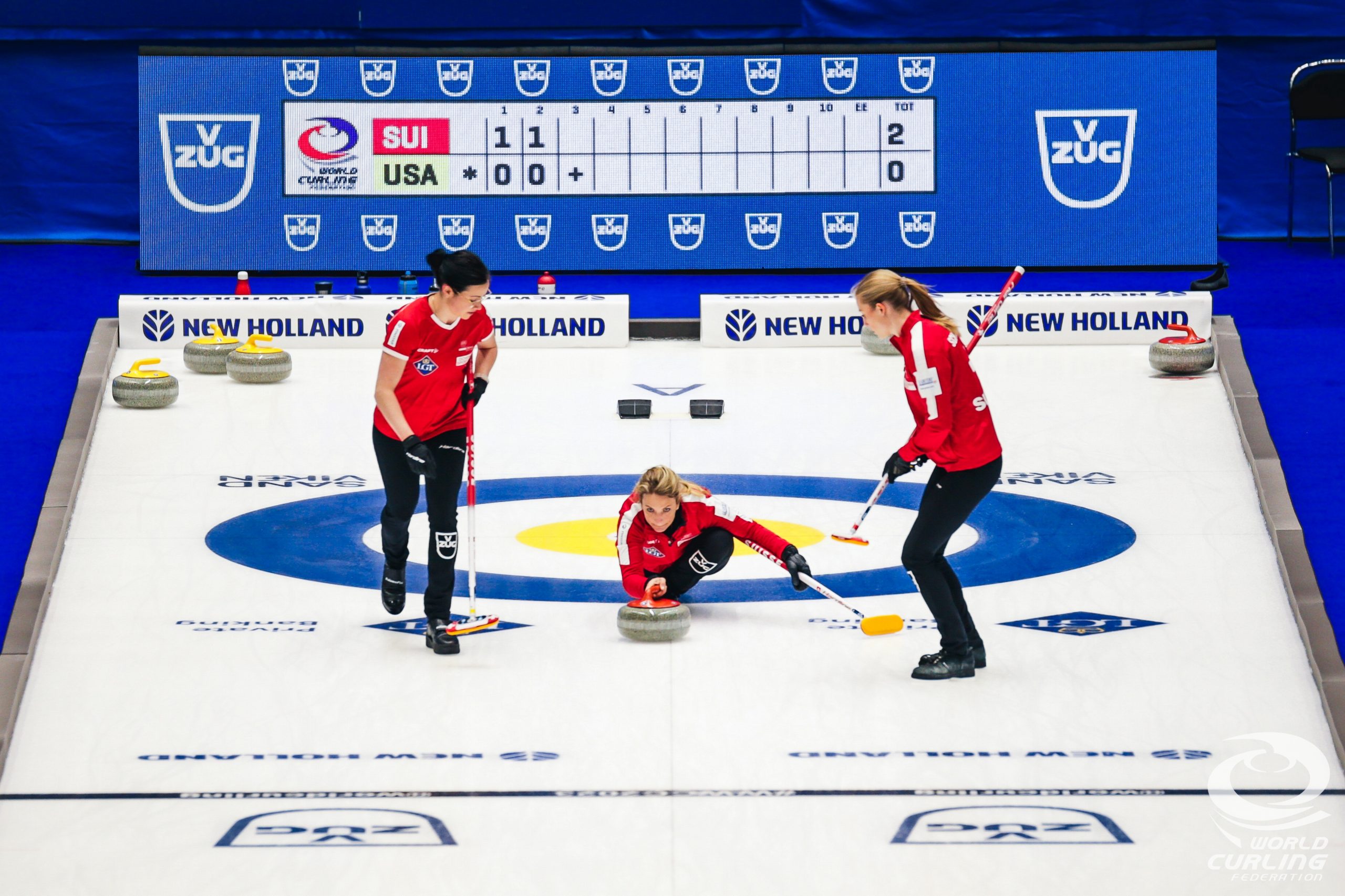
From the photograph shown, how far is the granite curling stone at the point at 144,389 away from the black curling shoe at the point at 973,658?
5935 millimetres

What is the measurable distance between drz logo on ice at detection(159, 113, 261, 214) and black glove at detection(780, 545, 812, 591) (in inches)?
320

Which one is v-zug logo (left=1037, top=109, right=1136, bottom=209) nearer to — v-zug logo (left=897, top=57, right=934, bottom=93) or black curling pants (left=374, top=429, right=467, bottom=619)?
v-zug logo (left=897, top=57, right=934, bottom=93)

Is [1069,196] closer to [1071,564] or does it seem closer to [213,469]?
[1071,564]

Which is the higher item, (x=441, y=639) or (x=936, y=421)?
(x=936, y=421)

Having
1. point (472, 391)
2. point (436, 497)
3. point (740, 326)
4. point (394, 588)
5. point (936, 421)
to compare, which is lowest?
point (394, 588)

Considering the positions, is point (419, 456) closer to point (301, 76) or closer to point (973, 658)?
point (973, 658)

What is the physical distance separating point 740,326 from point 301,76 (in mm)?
4252

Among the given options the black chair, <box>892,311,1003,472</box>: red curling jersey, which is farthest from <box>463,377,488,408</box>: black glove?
the black chair

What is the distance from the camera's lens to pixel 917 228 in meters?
13.5

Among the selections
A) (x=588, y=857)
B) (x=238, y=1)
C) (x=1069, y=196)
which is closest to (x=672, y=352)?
(x=1069, y=196)

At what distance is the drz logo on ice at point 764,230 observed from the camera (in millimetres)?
13586

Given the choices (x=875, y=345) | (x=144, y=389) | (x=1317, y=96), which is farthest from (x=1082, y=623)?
(x=1317, y=96)

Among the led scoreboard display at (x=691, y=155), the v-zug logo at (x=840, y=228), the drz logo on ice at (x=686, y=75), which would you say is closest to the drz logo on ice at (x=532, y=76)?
the led scoreboard display at (x=691, y=155)

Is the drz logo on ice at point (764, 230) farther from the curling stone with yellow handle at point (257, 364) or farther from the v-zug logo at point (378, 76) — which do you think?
the curling stone with yellow handle at point (257, 364)
